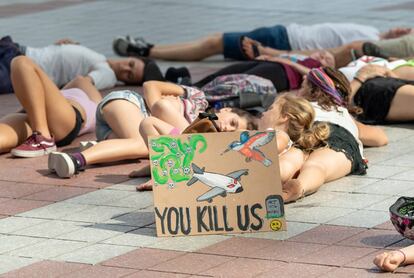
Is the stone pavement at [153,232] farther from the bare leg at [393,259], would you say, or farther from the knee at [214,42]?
the knee at [214,42]

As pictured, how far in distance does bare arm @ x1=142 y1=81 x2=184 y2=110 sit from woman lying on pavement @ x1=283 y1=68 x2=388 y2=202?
88 centimetres

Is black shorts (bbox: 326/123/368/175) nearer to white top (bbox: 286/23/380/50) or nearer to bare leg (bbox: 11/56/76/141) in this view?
bare leg (bbox: 11/56/76/141)

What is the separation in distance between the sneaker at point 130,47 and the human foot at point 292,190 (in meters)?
5.62

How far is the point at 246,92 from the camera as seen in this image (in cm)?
841

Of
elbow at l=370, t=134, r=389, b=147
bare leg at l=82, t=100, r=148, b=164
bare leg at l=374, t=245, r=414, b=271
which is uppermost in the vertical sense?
bare leg at l=374, t=245, r=414, b=271

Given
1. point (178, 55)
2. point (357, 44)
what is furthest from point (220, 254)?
point (178, 55)

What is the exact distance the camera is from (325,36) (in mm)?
11391

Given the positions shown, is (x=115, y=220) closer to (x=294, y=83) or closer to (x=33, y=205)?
(x=33, y=205)

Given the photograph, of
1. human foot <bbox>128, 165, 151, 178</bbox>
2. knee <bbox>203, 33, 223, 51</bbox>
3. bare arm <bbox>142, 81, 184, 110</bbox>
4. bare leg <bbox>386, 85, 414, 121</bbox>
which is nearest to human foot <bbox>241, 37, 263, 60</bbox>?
knee <bbox>203, 33, 223, 51</bbox>

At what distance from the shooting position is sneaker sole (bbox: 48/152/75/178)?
7.29 meters

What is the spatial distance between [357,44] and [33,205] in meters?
4.40

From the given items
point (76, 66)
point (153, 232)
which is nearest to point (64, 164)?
point (153, 232)

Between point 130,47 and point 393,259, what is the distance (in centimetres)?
702

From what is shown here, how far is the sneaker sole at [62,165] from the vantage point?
23.9 feet
